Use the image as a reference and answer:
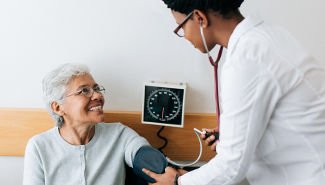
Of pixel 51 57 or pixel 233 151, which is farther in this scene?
pixel 51 57

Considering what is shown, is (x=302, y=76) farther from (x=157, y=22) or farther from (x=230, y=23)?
(x=157, y=22)

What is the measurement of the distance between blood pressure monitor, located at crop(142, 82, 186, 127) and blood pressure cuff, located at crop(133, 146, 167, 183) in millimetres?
231

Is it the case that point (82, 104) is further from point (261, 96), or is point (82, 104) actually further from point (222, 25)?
point (261, 96)

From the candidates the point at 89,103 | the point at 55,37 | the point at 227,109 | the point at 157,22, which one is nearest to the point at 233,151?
the point at 227,109

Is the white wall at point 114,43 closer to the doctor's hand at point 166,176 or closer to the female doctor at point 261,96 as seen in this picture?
the doctor's hand at point 166,176

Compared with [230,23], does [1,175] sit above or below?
below

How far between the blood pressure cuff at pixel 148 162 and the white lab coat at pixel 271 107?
17.3 inches

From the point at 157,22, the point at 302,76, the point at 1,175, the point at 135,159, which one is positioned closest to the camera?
the point at 302,76

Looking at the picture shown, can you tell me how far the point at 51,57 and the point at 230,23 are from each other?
1.08m

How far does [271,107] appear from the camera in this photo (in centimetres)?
92

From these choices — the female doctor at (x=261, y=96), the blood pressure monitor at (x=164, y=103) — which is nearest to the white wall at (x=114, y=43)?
the blood pressure monitor at (x=164, y=103)

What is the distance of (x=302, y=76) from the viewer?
910 mm

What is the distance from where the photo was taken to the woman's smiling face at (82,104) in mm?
1513

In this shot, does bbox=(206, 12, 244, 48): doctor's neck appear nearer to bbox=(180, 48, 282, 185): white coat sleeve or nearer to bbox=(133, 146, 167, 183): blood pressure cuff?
bbox=(180, 48, 282, 185): white coat sleeve
